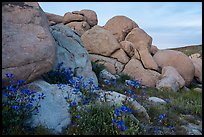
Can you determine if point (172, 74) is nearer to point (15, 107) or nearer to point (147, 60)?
point (147, 60)

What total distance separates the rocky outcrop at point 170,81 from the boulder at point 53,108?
7347mm

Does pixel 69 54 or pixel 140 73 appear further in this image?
pixel 140 73

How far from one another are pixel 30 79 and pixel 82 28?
44.0ft

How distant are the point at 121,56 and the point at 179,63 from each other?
353 cm

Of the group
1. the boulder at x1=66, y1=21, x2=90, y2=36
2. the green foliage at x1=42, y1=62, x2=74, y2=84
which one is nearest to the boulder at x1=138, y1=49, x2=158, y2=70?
the boulder at x1=66, y1=21, x2=90, y2=36

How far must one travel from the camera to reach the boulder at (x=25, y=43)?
670 centimetres

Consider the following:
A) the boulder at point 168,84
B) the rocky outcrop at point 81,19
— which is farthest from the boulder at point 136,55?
the rocky outcrop at point 81,19

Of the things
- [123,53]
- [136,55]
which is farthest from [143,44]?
[123,53]

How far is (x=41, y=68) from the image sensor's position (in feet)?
23.5

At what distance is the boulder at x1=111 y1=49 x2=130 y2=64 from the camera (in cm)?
1605

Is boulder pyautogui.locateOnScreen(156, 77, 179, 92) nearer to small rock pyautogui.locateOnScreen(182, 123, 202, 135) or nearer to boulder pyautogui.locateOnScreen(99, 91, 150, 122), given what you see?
small rock pyautogui.locateOnScreen(182, 123, 202, 135)

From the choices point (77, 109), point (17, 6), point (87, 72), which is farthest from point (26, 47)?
point (87, 72)

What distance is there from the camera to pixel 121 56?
1608cm

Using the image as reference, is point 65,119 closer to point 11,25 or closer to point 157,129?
point 157,129
